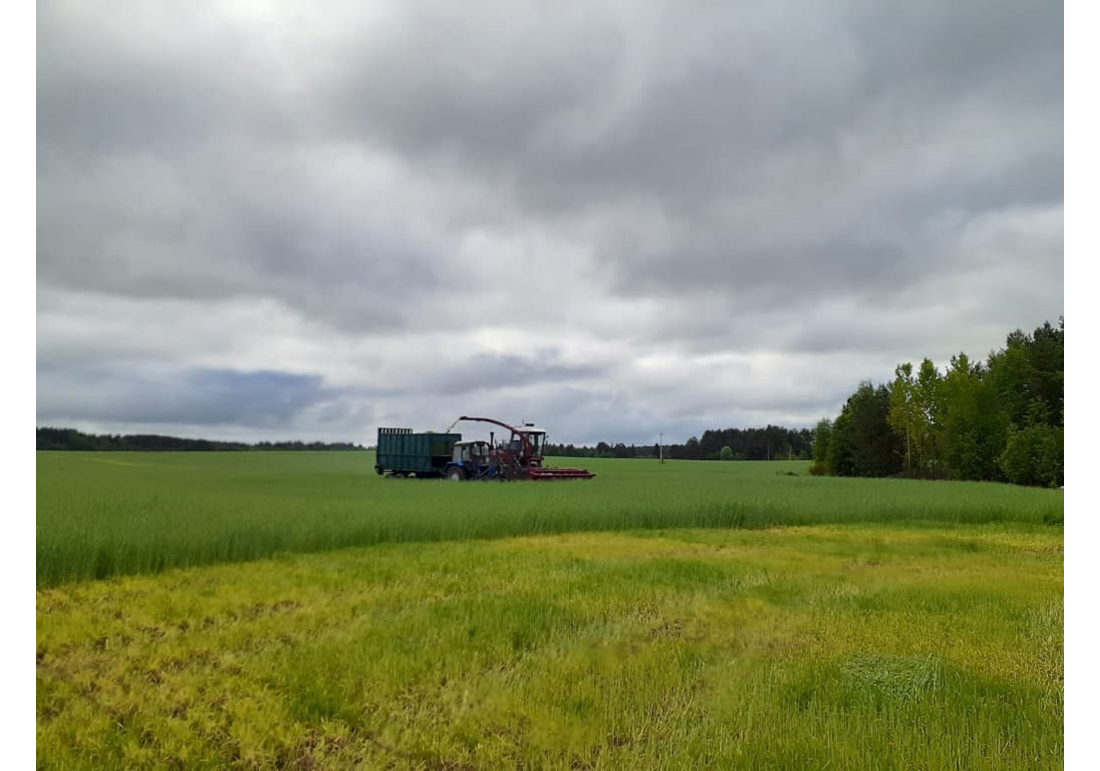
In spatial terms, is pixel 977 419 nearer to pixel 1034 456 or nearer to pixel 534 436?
pixel 1034 456

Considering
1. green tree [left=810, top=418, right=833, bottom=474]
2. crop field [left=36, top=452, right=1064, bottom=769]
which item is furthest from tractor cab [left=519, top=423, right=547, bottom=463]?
green tree [left=810, top=418, right=833, bottom=474]

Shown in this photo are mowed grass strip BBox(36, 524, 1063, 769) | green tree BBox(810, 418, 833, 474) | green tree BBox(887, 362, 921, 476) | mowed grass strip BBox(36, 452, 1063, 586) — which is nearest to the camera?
mowed grass strip BBox(36, 524, 1063, 769)

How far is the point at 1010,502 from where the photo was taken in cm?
2080

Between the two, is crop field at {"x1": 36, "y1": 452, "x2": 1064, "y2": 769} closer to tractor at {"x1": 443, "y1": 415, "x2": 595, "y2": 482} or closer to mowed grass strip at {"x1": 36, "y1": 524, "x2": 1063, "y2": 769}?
mowed grass strip at {"x1": 36, "y1": 524, "x2": 1063, "y2": 769}

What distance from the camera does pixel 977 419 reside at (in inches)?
1695

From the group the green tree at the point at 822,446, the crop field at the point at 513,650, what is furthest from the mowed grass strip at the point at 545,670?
the green tree at the point at 822,446

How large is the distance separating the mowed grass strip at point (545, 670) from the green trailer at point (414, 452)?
26276 millimetres

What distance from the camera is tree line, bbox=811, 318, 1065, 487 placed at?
3647 centimetres

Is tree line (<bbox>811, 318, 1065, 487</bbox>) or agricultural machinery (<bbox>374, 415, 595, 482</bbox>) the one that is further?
tree line (<bbox>811, 318, 1065, 487</bbox>)

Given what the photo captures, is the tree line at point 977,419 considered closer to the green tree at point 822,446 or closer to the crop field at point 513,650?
the green tree at point 822,446

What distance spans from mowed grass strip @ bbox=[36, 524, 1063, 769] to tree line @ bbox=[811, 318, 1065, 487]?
3025 cm

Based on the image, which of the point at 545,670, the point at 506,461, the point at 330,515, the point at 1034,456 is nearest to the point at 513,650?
the point at 545,670

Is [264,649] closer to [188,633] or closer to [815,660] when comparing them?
[188,633]
